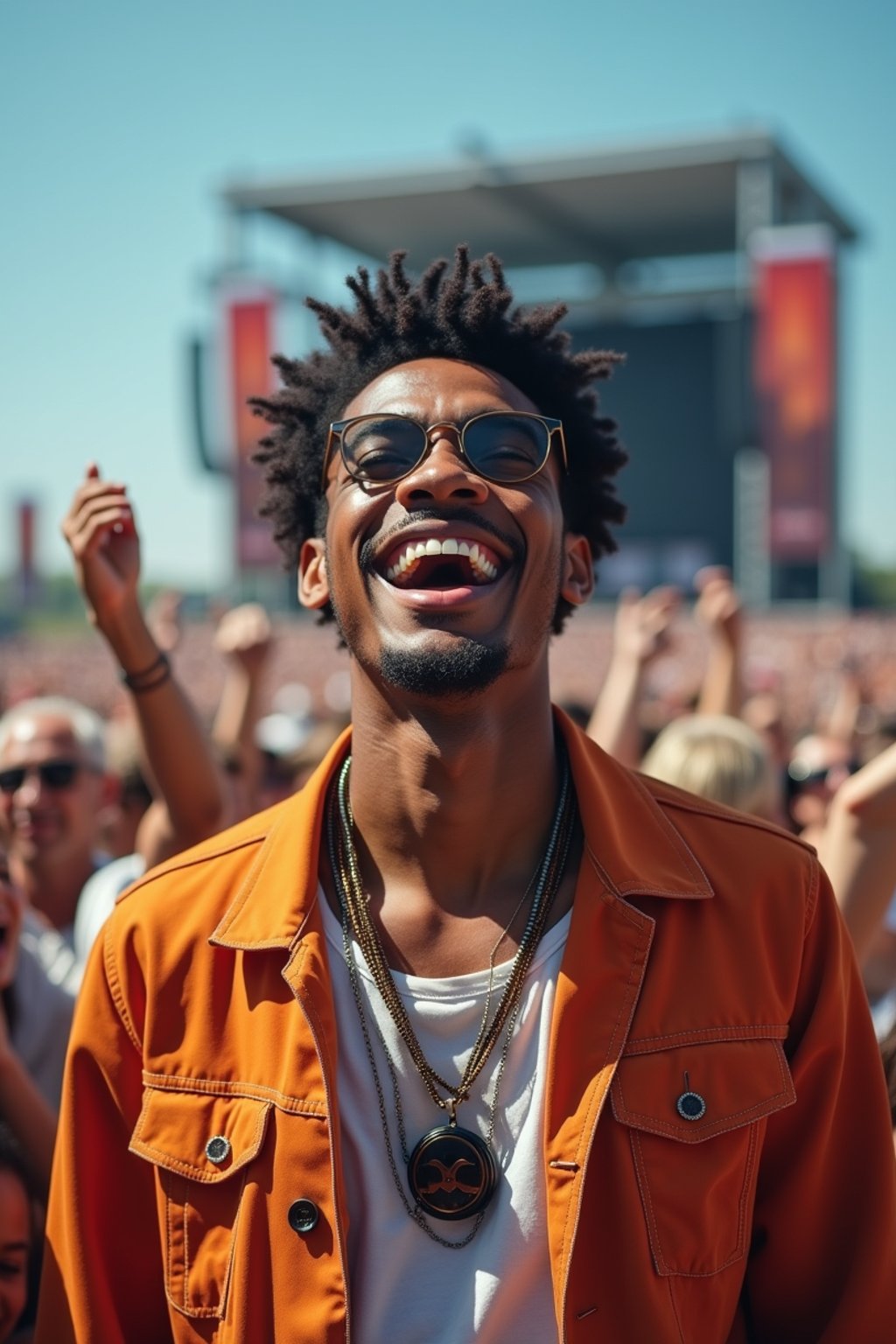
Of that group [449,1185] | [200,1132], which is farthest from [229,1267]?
[449,1185]

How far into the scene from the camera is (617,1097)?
79.3 inches

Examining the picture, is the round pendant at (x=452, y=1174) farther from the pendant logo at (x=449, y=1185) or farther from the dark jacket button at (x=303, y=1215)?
the dark jacket button at (x=303, y=1215)

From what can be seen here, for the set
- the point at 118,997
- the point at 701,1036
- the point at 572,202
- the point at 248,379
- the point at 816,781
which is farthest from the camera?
the point at 572,202

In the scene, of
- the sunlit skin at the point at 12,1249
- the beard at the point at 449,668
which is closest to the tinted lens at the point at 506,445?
the beard at the point at 449,668

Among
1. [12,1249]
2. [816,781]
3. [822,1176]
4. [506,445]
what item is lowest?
[12,1249]

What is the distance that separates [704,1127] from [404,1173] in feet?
1.45

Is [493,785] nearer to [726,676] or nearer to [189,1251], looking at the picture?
[189,1251]

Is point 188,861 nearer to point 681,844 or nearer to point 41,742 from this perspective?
point 681,844

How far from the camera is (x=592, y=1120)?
1980mm

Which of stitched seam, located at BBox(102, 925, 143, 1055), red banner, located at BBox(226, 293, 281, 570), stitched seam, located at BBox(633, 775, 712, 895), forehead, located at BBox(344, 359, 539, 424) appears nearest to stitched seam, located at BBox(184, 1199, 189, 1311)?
stitched seam, located at BBox(102, 925, 143, 1055)

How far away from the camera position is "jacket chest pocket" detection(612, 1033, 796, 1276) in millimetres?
1988

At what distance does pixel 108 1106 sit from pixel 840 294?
2231 cm

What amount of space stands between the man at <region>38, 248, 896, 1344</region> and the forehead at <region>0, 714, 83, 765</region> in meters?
2.01

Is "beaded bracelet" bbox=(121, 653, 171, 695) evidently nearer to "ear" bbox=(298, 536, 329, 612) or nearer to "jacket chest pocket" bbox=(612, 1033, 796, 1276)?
"ear" bbox=(298, 536, 329, 612)
